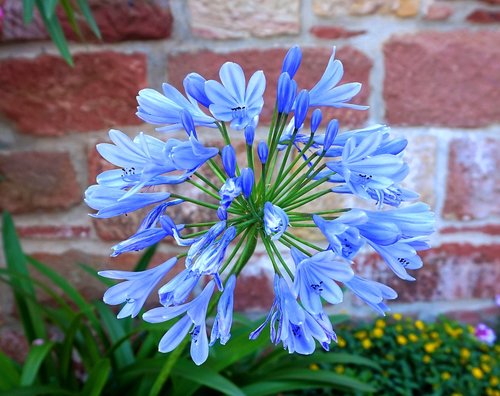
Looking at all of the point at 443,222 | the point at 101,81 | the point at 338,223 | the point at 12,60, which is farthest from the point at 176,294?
the point at 443,222

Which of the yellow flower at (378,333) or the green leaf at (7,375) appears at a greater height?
the green leaf at (7,375)

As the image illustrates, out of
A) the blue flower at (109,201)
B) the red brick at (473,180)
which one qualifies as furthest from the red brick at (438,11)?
the blue flower at (109,201)

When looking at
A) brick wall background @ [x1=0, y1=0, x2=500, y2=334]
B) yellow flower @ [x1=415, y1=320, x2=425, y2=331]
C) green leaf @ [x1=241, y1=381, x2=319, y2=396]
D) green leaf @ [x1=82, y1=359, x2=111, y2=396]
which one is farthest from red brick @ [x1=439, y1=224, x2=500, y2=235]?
green leaf @ [x1=82, y1=359, x2=111, y2=396]

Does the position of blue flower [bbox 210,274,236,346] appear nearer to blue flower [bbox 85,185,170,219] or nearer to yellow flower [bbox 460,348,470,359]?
blue flower [bbox 85,185,170,219]

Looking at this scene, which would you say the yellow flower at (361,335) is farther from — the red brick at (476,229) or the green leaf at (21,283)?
the green leaf at (21,283)

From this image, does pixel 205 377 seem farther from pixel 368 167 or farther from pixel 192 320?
pixel 368 167

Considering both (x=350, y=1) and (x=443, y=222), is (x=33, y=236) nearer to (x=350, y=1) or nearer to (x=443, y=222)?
(x=350, y=1)
